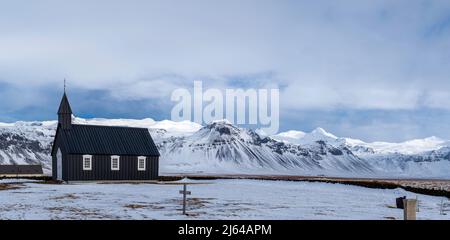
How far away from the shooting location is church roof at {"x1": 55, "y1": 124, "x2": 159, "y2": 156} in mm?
61312

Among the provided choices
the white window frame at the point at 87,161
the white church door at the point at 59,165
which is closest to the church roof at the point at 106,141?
the white window frame at the point at 87,161

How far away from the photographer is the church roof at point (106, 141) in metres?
61.3

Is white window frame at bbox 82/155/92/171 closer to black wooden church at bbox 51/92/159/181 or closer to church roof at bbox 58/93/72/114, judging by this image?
black wooden church at bbox 51/92/159/181

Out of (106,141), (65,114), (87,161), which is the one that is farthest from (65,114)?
(87,161)

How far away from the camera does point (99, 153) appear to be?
2427 inches

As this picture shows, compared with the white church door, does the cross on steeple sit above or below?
above

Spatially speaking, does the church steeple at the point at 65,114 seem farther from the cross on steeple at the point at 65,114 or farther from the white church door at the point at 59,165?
the white church door at the point at 59,165

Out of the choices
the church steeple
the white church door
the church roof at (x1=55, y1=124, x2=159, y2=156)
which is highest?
the church steeple

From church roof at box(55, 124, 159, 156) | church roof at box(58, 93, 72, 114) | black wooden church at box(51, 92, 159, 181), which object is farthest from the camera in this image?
church roof at box(58, 93, 72, 114)

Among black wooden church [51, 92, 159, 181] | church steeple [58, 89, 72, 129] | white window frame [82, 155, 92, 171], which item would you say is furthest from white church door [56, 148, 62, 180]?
white window frame [82, 155, 92, 171]
